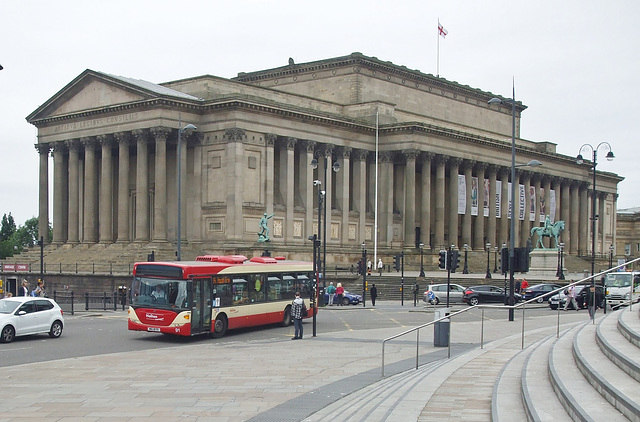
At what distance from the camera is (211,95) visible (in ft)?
236

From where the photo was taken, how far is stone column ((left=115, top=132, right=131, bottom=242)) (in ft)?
→ 235

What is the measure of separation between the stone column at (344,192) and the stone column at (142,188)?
16.7 meters

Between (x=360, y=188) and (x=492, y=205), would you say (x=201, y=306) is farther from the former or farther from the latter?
(x=492, y=205)

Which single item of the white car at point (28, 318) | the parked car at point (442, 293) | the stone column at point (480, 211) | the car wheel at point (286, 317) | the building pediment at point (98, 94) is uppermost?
the building pediment at point (98, 94)

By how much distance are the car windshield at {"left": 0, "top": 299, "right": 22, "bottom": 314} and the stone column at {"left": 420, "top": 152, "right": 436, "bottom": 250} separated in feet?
188

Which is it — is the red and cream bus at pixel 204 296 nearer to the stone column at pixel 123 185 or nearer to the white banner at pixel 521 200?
the stone column at pixel 123 185

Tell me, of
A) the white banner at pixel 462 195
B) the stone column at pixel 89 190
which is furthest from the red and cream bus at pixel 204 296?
the white banner at pixel 462 195

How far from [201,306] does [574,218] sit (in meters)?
86.0

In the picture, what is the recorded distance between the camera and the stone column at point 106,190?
72.9 m

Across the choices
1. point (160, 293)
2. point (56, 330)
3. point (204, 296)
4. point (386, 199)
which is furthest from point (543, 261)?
point (56, 330)

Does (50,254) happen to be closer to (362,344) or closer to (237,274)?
(237,274)

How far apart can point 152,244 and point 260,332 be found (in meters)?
35.9

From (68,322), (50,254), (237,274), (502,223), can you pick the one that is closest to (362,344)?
(237,274)

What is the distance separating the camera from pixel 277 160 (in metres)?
77.2
